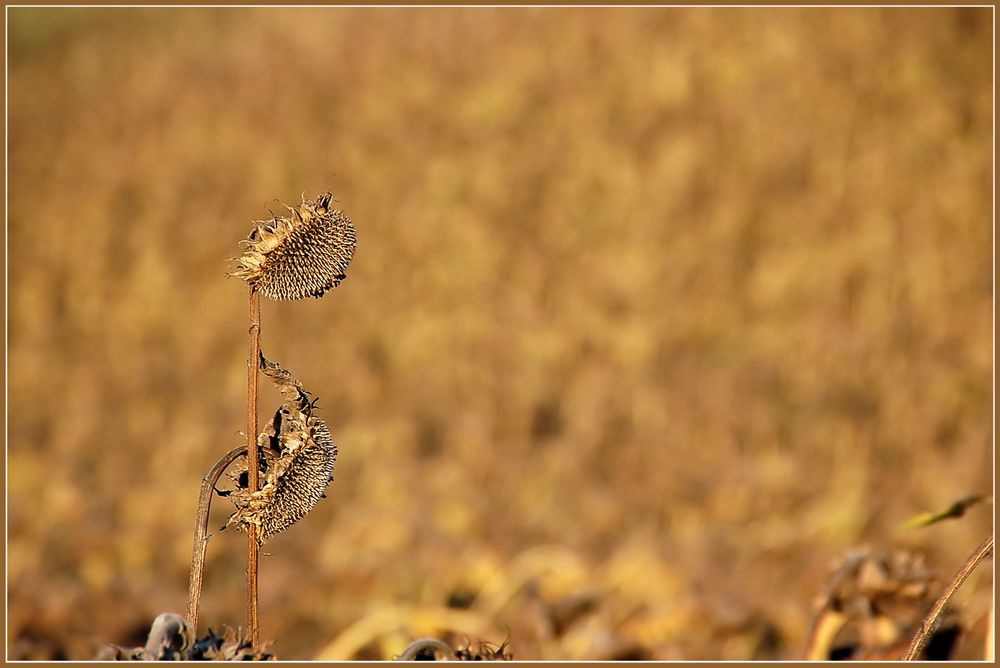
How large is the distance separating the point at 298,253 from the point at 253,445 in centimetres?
20

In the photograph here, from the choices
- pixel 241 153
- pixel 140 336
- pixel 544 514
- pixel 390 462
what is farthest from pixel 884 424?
pixel 241 153

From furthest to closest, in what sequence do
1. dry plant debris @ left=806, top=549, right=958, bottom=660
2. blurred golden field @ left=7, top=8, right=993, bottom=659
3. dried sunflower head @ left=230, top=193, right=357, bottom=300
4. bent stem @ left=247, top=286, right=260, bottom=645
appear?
blurred golden field @ left=7, top=8, right=993, bottom=659, dry plant debris @ left=806, top=549, right=958, bottom=660, dried sunflower head @ left=230, top=193, right=357, bottom=300, bent stem @ left=247, top=286, right=260, bottom=645

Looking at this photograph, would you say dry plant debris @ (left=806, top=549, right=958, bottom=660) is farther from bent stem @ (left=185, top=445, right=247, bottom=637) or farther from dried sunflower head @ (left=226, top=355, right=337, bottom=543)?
bent stem @ (left=185, top=445, right=247, bottom=637)

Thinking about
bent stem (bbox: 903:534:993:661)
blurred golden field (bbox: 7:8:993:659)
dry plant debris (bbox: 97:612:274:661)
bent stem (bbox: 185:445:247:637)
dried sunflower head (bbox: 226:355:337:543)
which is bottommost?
bent stem (bbox: 903:534:993:661)

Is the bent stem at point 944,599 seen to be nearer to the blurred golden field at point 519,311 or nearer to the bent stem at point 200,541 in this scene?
the bent stem at point 200,541

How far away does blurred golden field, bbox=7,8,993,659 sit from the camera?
368 cm

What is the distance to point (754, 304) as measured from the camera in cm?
602

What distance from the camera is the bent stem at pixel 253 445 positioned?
1026 millimetres

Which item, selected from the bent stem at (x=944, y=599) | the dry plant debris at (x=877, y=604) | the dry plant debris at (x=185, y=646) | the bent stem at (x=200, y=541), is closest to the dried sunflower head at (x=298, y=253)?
the bent stem at (x=200, y=541)

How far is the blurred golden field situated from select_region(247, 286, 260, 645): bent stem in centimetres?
98

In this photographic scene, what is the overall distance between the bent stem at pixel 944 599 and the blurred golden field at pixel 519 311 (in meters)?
0.95

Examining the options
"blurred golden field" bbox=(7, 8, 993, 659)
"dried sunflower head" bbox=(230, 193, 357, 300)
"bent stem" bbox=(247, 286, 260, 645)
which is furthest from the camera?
"blurred golden field" bbox=(7, 8, 993, 659)

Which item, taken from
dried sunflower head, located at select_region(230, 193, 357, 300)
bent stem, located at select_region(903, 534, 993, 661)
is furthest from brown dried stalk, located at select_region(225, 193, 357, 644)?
bent stem, located at select_region(903, 534, 993, 661)

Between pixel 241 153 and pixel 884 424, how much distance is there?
3945 millimetres
